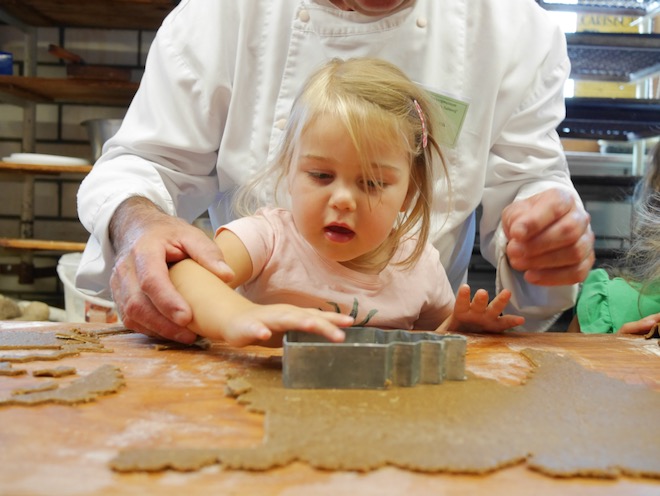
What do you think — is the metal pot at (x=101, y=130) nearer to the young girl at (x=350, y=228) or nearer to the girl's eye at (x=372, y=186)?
the young girl at (x=350, y=228)

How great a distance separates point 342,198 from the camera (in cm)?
102

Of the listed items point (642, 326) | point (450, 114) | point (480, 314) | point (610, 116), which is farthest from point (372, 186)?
point (610, 116)

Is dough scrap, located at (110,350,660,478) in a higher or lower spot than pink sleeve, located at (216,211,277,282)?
lower

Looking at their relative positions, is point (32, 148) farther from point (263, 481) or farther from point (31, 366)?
point (263, 481)

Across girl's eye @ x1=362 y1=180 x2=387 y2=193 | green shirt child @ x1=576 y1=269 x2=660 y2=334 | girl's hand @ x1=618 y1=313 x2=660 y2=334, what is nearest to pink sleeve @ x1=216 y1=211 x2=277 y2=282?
girl's eye @ x1=362 y1=180 x2=387 y2=193

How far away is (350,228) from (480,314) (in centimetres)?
29

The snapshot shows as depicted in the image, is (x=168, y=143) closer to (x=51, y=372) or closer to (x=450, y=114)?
(x=450, y=114)

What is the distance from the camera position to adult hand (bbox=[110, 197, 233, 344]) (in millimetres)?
934

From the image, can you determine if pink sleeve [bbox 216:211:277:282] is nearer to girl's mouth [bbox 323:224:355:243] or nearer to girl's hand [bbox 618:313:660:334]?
girl's mouth [bbox 323:224:355:243]

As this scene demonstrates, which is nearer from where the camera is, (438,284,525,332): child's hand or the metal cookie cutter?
the metal cookie cutter

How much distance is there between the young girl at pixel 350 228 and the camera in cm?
103

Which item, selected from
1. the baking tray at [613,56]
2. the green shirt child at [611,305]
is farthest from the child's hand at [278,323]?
the baking tray at [613,56]

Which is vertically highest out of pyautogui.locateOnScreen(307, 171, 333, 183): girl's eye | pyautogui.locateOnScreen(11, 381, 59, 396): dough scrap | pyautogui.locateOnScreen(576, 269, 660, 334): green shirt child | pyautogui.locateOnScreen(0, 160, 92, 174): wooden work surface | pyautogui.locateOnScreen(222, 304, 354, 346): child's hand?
pyautogui.locateOnScreen(0, 160, 92, 174): wooden work surface

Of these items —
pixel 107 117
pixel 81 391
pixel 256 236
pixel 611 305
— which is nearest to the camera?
pixel 81 391
